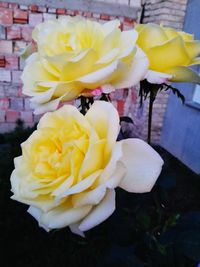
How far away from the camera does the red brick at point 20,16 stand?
301 cm

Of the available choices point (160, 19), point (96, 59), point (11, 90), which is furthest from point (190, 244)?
point (11, 90)

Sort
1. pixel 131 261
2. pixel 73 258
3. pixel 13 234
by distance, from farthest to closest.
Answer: pixel 13 234
pixel 73 258
pixel 131 261

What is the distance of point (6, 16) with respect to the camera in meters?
2.99

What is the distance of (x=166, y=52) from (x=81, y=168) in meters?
0.25

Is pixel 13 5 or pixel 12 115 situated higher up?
pixel 13 5

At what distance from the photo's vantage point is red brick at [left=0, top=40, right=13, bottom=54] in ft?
10.2

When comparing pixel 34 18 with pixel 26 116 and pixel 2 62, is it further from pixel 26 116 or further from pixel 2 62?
pixel 26 116

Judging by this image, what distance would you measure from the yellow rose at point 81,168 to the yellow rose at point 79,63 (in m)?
0.03

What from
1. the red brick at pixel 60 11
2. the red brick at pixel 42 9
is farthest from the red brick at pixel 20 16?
the red brick at pixel 60 11

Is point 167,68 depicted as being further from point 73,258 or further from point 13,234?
point 13,234

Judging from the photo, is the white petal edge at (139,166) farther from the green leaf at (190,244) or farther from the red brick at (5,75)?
the red brick at (5,75)

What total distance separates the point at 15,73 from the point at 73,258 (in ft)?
7.51

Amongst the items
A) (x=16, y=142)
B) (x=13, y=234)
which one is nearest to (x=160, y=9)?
(x=16, y=142)

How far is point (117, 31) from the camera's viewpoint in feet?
1.43
